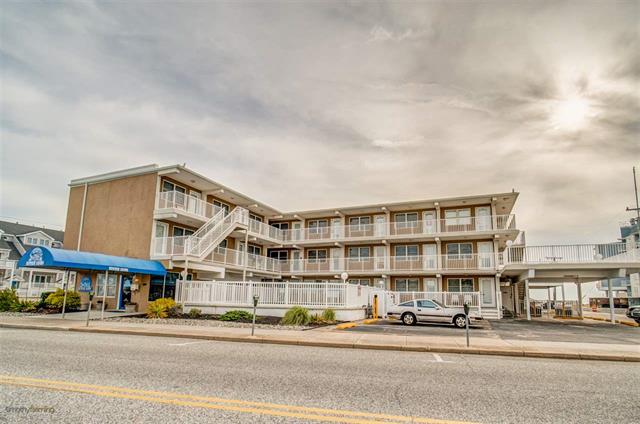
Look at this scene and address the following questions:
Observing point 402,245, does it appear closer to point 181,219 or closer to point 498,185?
point 498,185

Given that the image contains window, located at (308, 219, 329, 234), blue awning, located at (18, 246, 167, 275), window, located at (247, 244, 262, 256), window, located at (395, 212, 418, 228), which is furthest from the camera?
window, located at (308, 219, 329, 234)

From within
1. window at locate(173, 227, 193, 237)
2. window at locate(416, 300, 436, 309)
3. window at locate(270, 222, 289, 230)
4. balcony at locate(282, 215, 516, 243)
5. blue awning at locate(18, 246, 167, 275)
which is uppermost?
window at locate(270, 222, 289, 230)

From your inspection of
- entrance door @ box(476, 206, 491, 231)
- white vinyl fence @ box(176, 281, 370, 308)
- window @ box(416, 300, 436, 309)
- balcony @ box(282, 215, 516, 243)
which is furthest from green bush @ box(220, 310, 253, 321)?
entrance door @ box(476, 206, 491, 231)

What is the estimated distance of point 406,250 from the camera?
35281 mm

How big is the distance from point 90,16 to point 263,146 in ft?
31.7

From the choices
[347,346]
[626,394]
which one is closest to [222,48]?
[347,346]

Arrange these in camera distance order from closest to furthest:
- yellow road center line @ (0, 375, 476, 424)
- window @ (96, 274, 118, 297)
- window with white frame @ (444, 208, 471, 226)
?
yellow road center line @ (0, 375, 476, 424) < window @ (96, 274, 118, 297) < window with white frame @ (444, 208, 471, 226)

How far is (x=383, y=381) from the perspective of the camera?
6867 millimetres

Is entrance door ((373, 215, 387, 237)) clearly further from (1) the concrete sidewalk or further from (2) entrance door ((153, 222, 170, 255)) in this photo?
(1) the concrete sidewalk

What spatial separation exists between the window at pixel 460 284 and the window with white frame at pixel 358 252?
7.36m

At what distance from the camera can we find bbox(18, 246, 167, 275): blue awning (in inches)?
714

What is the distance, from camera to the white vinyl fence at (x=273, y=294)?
20.8 meters

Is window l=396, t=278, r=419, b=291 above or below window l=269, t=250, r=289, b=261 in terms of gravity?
below

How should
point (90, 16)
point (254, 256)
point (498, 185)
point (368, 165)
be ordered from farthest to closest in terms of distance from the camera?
point (254, 256) → point (498, 185) → point (368, 165) → point (90, 16)
